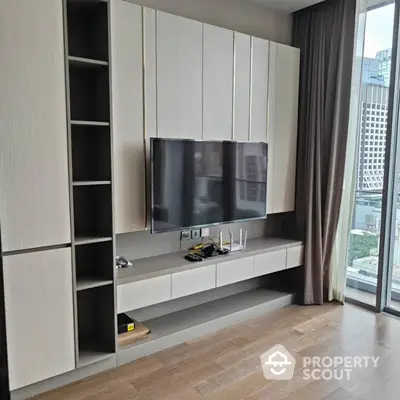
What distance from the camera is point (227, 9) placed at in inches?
127

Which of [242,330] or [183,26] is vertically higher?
[183,26]

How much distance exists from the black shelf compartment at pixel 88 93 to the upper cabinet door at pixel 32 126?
0.98 feet

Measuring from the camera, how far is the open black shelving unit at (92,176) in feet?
7.59

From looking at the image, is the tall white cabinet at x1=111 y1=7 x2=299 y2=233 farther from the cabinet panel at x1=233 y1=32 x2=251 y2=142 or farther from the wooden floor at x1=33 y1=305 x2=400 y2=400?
the wooden floor at x1=33 y1=305 x2=400 y2=400

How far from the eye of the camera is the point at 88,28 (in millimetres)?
2486

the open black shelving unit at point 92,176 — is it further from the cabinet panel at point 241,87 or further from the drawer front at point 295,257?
the drawer front at point 295,257

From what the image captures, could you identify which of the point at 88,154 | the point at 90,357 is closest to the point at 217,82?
the point at 88,154

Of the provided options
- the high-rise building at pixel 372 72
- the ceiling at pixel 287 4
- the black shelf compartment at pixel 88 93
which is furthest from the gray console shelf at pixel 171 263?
the ceiling at pixel 287 4

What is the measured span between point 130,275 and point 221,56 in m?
1.90

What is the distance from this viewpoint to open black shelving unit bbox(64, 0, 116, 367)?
231cm

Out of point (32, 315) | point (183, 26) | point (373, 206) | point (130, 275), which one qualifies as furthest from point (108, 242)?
point (373, 206)

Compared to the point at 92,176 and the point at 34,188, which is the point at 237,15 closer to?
the point at 92,176

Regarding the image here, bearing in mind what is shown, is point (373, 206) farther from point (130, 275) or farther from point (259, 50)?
point (130, 275)

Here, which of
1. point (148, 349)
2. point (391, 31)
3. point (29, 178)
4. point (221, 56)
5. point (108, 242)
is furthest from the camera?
point (391, 31)
